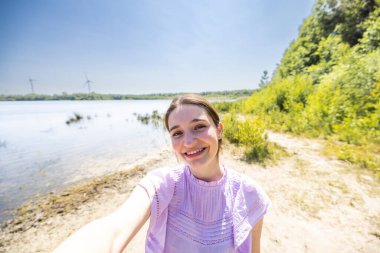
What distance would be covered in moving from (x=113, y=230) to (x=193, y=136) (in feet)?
2.70

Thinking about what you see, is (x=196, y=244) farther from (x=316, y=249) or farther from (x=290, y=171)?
(x=290, y=171)

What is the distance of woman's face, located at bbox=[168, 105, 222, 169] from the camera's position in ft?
4.27

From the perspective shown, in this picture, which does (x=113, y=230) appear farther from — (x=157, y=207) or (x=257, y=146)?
(x=257, y=146)

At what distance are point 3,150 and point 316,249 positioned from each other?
1455cm

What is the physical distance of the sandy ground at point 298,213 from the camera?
2.54 m

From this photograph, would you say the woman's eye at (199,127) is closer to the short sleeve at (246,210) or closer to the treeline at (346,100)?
the short sleeve at (246,210)

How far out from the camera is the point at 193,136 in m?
1.31

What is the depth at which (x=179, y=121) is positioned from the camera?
4.43ft

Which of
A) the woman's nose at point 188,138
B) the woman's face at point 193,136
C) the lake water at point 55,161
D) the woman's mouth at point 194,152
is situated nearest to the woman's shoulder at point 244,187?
the woman's face at point 193,136

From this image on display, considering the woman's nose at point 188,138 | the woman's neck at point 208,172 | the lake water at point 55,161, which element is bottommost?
the lake water at point 55,161

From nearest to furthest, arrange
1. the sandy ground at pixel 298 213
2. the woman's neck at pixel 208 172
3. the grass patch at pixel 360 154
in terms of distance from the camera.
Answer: the woman's neck at pixel 208 172 < the sandy ground at pixel 298 213 < the grass patch at pixel 360 154

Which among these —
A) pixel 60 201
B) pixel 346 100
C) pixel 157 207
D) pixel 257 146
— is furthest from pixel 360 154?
pixel 60 201

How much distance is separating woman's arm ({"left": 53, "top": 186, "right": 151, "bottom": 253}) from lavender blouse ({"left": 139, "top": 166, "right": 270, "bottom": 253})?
84 millimetres

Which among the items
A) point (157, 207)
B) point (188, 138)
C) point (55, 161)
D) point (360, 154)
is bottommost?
point (55, 161)
